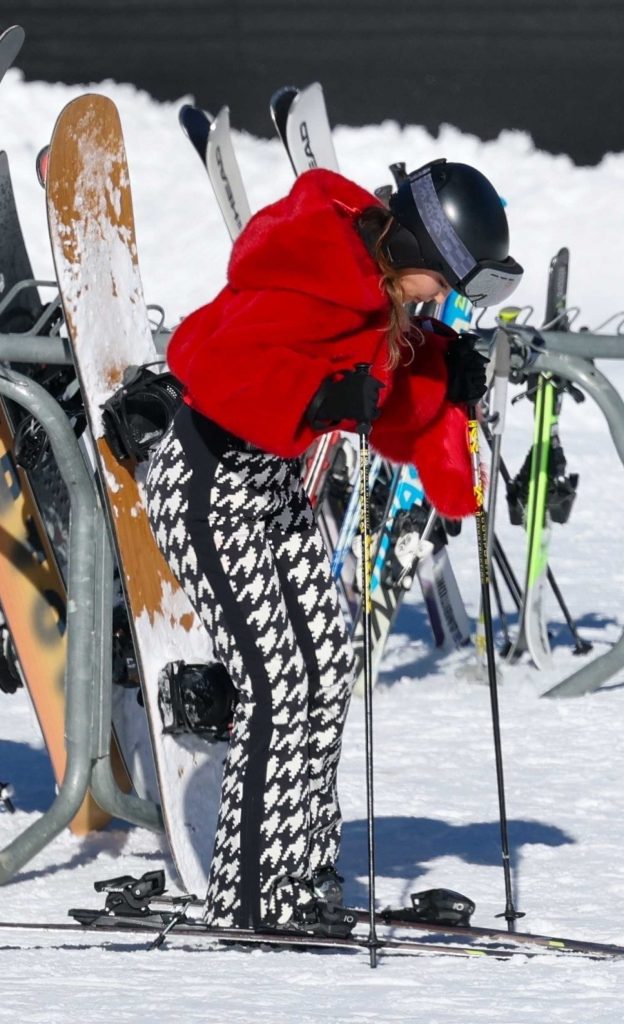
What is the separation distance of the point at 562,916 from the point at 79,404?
5.30ft

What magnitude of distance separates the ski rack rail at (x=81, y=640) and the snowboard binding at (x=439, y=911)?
78 centimetres

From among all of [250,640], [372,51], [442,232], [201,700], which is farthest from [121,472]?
[372,51]

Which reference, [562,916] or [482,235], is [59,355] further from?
[562,916]

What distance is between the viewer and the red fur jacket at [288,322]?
3.12 metres

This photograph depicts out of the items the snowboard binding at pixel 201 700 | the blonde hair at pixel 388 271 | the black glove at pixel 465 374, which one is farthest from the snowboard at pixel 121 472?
the blonde hair at pixel 388 271

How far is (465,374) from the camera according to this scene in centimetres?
357

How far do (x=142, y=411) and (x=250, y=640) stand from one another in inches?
25.6

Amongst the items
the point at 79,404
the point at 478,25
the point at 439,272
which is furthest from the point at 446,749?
the point at 478,25

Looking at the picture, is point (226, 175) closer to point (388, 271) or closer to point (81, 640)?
point (81, 640)

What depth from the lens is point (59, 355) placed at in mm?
4234

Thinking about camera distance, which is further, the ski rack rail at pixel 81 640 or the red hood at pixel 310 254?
the ski rack rail at pixel 81 640

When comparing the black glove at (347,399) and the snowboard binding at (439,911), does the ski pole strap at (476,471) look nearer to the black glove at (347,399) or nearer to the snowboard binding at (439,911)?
the black glove at (347,399)

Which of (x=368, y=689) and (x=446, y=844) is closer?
(x=368, y=689)

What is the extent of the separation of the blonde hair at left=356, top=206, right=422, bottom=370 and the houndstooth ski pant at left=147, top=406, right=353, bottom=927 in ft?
1.03
